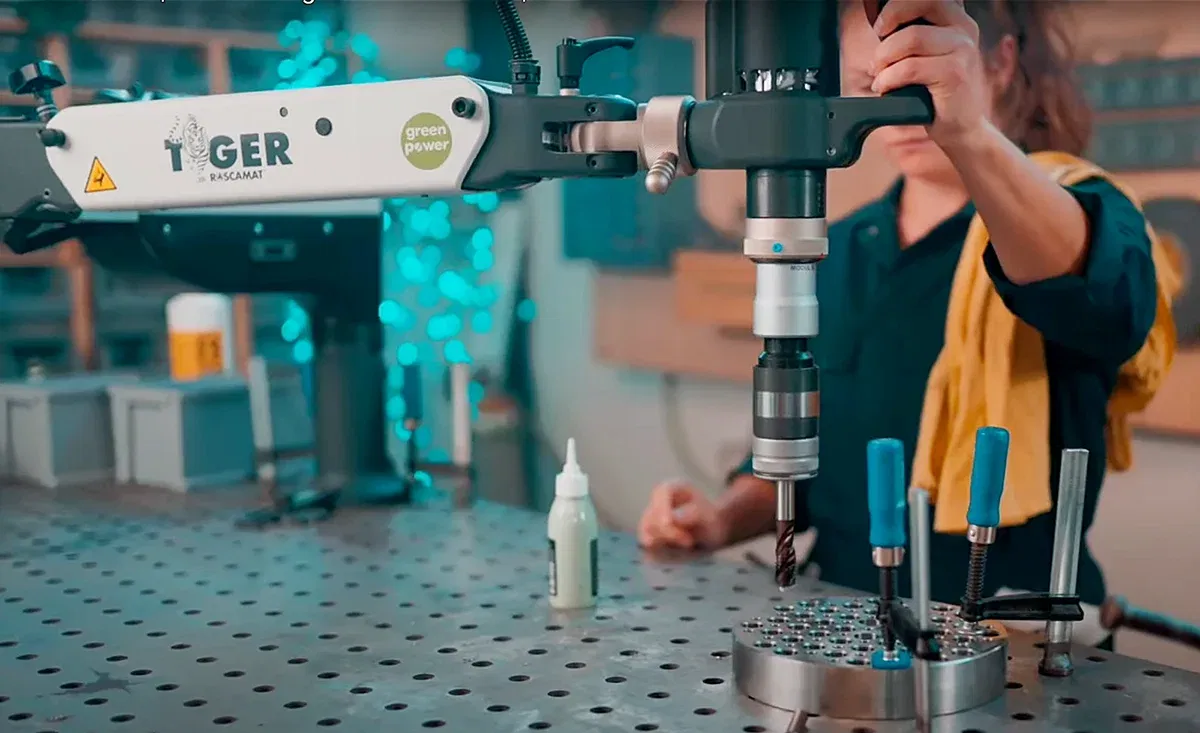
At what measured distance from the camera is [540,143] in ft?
2.94

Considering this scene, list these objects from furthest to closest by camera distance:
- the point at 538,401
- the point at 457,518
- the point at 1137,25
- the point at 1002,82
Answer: the point at 538,401 < the point at 1137,25 < the point at 1002,82 < the point at 457,518

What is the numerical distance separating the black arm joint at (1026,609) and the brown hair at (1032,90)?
0.97 metres

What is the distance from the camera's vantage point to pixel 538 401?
10.1ft

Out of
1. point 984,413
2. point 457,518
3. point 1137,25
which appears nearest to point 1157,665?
point 984,413

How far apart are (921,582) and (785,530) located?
11 cm

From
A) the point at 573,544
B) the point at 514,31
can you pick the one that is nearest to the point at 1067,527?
the point at 573,544

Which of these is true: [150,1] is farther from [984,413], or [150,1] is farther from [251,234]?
[984,413]

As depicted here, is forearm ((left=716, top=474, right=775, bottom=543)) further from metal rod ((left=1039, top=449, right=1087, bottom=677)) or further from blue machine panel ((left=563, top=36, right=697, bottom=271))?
blue machine panel ((left=563, top=36, right=697, bottom=271))

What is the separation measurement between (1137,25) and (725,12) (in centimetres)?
138

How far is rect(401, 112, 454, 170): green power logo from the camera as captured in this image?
35.6 inches

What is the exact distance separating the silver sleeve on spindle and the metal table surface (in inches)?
3.2

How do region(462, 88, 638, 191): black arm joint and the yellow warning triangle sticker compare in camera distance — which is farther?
the yellow warning triangle sticker

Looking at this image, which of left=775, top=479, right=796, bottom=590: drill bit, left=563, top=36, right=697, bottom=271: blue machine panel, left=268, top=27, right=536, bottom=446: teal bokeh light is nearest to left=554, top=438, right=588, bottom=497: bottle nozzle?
left=775, top=479, right=796, bottom=590: drill bit

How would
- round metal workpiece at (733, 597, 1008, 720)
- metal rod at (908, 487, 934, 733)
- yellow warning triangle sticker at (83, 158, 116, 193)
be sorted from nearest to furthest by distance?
metal rod at (908, 487, 934, 733), round metal workpiece at (733, 597, 1008, 720), yellow warning triangle sticker at (83, 158, 116, 193)
